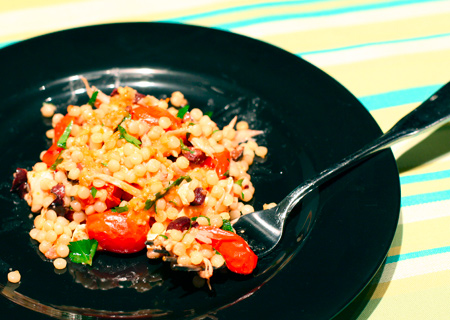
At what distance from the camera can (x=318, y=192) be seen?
10.0 feet

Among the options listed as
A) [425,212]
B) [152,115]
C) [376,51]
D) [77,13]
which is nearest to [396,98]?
[376,51]

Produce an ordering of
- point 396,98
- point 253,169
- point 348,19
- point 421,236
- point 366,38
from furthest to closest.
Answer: point 348,19
point 366,38
point 396,98
point 253,169
point 421,236

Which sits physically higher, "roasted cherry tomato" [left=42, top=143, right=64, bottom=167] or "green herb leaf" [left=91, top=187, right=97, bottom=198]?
"roasted cherry tomato" [left=42, top=143, right=64, bottom=167]

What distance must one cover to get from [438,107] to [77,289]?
2.40 meters

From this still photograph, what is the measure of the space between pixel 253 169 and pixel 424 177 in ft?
3.81

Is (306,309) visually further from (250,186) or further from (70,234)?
(70,234)

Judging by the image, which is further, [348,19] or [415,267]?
[348,19]

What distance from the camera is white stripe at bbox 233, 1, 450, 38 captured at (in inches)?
184

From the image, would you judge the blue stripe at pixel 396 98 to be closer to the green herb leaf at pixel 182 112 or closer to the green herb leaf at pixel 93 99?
the green herb leaf at pixel 182 112

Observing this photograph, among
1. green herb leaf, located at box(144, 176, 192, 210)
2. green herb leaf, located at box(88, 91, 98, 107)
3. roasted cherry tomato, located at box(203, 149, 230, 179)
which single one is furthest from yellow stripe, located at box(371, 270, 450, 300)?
green herb leaf, located at box(88, 91, 98, 107)

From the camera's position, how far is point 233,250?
8.96 ft

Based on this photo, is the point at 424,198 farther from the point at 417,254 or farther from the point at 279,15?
the point at 279,15

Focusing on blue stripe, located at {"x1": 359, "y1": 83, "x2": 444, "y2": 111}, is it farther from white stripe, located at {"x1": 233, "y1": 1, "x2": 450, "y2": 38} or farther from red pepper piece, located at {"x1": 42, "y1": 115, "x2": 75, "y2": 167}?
red pepper piece, located at {"x1": 42, "y1": 115, "x2": 75, "y2": 167}

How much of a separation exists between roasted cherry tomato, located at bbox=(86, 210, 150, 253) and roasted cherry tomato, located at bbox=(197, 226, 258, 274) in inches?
14.1
